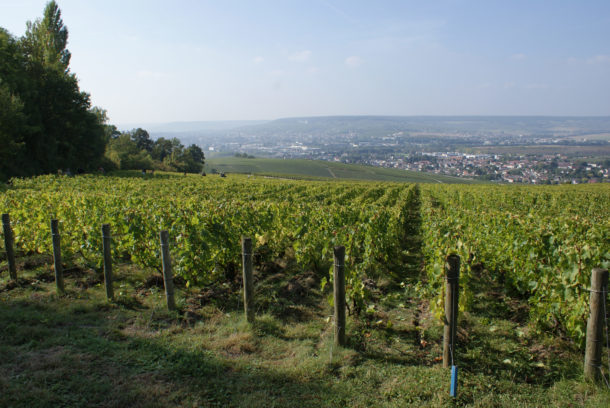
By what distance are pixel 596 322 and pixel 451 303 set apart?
130 cm

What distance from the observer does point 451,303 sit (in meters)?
3.52

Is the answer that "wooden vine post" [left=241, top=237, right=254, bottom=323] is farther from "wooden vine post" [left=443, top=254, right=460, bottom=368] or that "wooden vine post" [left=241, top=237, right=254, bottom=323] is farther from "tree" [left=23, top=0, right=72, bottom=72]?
"tree" [left=23, top=0, right=72, bottom=72]

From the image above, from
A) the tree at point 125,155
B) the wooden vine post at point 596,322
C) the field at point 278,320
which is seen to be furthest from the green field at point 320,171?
the wooden vine post at point 596,322

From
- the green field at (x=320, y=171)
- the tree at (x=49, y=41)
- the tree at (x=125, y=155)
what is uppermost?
the tree at (x=49, y=41)

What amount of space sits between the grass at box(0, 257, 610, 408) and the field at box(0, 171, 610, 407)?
20mm

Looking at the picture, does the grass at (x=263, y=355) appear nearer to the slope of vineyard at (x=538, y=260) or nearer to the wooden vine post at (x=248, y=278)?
the wooden vine post at (x=248, y=278)

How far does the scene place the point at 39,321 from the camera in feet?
15.5

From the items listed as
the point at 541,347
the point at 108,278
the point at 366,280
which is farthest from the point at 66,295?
the point at 541,347

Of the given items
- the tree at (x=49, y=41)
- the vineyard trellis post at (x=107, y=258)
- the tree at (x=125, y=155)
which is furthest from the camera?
the tree at (x=125, y=155)

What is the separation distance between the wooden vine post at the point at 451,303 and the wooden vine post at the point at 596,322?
1.18 meters

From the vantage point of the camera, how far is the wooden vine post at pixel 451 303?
11.3ft

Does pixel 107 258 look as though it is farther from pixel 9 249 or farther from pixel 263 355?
pixel 263 355

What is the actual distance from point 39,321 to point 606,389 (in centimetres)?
671

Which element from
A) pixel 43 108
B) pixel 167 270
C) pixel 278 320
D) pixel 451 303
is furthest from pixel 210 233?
pixel 43 108
